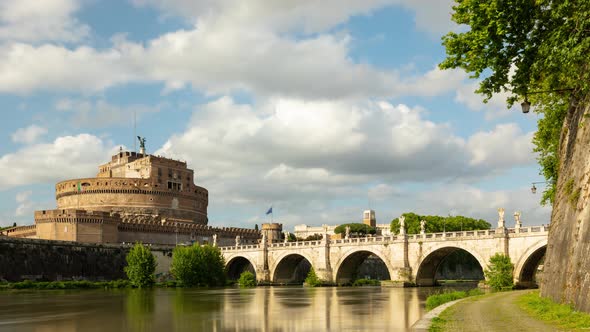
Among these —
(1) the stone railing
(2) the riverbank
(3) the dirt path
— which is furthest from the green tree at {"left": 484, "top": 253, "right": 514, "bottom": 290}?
(2) the riverbank

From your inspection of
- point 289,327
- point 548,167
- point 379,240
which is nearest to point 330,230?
point 379,240

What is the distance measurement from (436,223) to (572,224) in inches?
3287

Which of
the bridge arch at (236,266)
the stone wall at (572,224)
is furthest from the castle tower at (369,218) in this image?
the stone wall at (572,224)

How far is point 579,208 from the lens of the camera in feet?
66.5

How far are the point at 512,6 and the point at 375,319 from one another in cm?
1338

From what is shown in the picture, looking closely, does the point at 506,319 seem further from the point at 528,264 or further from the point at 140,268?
the point at 140,268

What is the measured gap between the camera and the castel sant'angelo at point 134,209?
287 ft

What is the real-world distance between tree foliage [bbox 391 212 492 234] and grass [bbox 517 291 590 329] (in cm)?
7880

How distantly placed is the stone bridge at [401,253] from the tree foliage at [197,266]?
30.1ft

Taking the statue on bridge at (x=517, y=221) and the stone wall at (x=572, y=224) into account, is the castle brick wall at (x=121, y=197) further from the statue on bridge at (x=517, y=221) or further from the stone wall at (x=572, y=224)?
the stone wall at (x=572, y=224)

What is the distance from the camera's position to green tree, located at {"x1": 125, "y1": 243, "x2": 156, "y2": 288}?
72269mm

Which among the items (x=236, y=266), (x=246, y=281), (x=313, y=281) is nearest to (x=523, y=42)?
(x=313, y=281)

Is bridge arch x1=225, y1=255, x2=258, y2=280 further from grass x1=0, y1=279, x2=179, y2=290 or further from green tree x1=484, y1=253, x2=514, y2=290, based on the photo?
green tree x1=484, y1=253, x2=514, y2=290

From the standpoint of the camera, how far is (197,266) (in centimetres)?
7519
